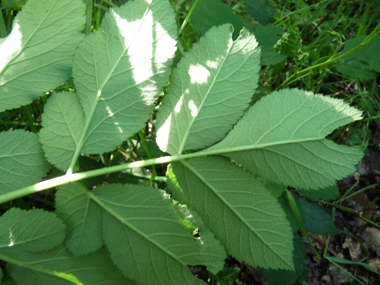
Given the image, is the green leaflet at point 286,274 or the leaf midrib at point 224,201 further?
the green leaflet at point 286,274

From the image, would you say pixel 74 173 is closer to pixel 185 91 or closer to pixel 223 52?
pixel 185 91

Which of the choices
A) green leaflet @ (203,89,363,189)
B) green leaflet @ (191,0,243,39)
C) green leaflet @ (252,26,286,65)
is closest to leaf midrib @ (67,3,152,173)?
green leaflet @ (203,89,363,189)

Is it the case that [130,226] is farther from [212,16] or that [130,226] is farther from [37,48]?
[212,16]

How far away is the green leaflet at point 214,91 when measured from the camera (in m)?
1.08

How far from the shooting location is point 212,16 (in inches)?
65.4

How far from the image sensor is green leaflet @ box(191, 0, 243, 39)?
163 cm

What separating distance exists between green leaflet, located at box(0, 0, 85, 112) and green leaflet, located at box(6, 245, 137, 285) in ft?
1.87

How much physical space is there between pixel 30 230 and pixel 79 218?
0.56 feet

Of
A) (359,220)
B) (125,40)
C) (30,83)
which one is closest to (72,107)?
(30,83)

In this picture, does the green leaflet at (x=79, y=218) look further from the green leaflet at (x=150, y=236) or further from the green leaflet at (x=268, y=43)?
the green leaflet at (x=268, y=43)

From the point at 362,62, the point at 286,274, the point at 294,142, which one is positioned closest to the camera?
the point at 294,142

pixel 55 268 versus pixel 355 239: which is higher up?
pixel 55 268

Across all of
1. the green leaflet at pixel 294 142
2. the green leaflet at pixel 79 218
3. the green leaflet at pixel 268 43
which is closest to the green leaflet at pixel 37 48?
the green leaflet at pixel 79 218

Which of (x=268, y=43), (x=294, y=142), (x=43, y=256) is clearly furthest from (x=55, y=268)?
(x=268, y=43)
